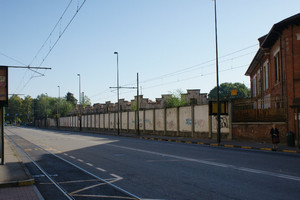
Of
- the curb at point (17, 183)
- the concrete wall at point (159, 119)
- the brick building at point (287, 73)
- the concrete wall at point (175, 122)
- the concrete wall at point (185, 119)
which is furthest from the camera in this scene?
the concrete wall at point (159, 119)

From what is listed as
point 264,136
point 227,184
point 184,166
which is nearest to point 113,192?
point 227,184

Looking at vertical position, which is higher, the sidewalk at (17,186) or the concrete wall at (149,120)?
the concrete wall at (149,120)

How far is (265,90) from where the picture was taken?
33781mm

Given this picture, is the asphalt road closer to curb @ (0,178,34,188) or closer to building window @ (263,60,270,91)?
curb @ (0,178,34,188)

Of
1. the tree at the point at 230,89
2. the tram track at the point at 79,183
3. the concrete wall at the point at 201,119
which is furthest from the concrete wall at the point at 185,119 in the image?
the tree at the point at 230,89

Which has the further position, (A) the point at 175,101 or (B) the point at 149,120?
(A) the point at 175,101

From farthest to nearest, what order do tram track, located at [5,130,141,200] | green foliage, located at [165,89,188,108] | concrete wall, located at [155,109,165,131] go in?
green foliage, located at [165,89,188,108], concrete wall, located at [155,109,165,131], tram track, located at [5,130,141,200]

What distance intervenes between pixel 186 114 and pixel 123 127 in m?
20.0

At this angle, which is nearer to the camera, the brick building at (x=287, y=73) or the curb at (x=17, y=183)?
the curb at (x=17, y=183)

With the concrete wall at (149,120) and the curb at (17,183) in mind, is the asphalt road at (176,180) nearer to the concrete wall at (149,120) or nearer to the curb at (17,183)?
the curb at (17,183)

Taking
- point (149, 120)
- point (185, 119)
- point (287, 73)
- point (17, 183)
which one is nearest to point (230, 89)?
point (149, 120)

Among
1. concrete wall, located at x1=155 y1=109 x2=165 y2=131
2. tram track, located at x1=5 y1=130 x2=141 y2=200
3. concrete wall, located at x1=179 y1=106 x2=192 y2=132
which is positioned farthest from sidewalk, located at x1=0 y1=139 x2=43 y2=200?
concrete wall, located at x1=155 y1=109 x2=165 y2=131

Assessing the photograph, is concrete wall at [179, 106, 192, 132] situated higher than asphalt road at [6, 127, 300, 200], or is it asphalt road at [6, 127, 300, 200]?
concrete wall at [179, 106, 192, 132]

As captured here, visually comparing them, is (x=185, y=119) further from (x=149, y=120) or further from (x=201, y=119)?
(x=149, y=120)
